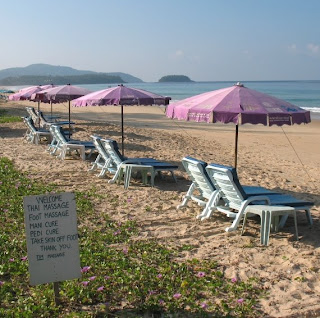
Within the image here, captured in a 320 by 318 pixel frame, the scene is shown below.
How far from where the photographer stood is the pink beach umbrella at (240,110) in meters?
6.03

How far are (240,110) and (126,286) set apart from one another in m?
2.90

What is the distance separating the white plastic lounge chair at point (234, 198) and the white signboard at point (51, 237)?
2.40 m

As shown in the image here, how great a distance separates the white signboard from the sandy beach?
1.48 metres

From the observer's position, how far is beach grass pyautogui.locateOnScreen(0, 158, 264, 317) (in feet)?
11.9

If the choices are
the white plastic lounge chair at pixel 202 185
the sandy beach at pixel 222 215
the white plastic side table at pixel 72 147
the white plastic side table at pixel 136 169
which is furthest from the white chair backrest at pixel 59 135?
the white plastic lounge chair at pixel 202 185

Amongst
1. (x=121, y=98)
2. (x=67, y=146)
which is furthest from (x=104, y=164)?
(x=67, y=146)

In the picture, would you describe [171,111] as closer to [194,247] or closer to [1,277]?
[194,247]

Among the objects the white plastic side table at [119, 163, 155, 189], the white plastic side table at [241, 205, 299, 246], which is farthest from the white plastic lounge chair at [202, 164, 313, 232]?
the white plastic side table at [119, 163, 155, 189]

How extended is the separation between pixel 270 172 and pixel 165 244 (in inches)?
219

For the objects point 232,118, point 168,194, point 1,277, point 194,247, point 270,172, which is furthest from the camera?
point 270,172

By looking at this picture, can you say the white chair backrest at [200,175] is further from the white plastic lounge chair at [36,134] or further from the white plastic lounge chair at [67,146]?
the white plastic lounge chair at [36,134]

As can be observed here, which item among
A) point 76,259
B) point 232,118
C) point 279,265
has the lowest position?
point 279,265

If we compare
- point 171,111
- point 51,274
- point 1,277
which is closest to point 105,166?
point 171,111

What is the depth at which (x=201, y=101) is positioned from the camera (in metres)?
6.54
